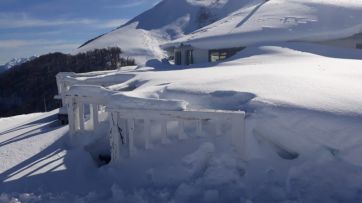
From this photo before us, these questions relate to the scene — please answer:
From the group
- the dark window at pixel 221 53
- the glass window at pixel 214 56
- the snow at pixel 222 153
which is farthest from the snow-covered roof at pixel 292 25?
the snow at pixel 222 153

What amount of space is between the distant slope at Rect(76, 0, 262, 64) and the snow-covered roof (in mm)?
61390

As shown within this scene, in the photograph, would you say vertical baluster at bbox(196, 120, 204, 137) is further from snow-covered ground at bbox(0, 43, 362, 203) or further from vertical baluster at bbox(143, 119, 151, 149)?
vertical baluster at bbox(143, 119, 151, 149)

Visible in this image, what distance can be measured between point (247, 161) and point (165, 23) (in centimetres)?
9395

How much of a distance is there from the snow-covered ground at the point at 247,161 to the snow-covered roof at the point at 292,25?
726 centimetres

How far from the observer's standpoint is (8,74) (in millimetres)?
66125

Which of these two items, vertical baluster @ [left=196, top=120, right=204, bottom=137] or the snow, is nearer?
the snow

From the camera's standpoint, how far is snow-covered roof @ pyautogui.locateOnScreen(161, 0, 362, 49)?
47.1 feet

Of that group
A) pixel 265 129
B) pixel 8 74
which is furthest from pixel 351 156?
pixel 8 74

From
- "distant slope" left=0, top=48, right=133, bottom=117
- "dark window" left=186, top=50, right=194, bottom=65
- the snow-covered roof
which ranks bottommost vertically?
"distant slope" left=0, top=48, right=133, bottom=117

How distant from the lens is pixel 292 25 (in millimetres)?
15062

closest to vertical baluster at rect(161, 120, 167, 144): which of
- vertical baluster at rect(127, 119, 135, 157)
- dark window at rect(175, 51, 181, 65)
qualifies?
vertical baluster at rect(127, 119, 135, 157)

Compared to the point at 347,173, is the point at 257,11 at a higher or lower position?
higher

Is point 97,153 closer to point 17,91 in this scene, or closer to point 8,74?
point 17,91

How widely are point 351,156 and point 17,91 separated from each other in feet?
199
